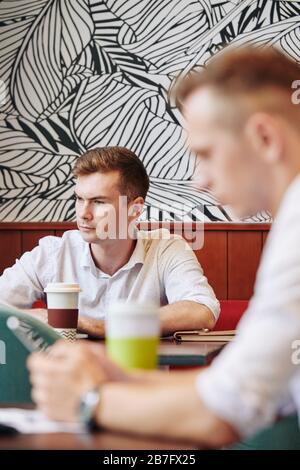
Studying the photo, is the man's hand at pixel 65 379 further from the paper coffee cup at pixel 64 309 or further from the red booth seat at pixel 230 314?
the red booth seat at pixel 230 314

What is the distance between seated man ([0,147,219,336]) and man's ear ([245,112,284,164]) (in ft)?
5.27

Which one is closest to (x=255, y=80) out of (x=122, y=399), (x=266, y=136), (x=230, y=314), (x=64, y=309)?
(x=266, y=136)

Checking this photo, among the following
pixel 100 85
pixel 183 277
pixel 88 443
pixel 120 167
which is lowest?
pixel 88 443

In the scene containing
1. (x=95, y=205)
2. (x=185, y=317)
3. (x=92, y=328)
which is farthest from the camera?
(x=95, y=205)

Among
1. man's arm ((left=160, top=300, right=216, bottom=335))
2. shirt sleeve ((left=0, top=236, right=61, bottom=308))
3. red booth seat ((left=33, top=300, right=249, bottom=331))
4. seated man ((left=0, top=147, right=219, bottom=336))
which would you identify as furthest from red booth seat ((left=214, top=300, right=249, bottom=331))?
shirt sleeve ((left=0, top=236, right=61, bottom=308))

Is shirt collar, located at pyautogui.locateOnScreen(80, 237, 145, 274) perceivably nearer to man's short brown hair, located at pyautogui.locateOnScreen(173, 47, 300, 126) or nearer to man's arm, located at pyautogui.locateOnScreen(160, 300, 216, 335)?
man's arm, located at pyautogui.locateOnScreen(160, 300, 216, 335)

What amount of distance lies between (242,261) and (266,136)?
10.2 feet

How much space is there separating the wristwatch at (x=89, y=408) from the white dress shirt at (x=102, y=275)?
1674mm

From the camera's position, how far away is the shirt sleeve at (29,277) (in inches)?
111

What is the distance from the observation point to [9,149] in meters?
4.20

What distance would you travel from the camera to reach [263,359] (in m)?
0.93

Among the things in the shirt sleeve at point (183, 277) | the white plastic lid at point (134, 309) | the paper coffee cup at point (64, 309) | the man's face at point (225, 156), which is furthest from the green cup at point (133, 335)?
the shirt sleeve at point (183, 277)

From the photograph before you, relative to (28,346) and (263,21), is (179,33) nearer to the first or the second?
(263,21)

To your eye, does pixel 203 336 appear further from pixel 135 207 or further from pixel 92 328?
pixel 135 207
